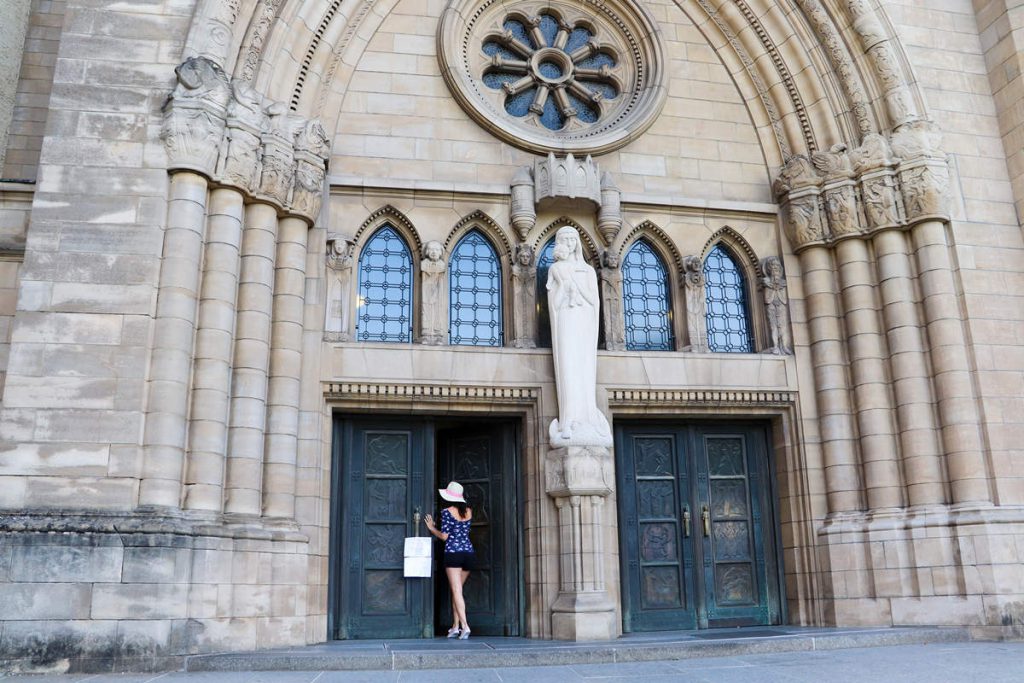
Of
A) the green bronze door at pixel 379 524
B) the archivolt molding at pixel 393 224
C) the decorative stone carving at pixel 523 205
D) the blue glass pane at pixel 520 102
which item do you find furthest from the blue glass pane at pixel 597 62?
the green bronze door at pixel 379 524

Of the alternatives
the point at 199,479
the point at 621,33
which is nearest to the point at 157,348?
the point at 199,479

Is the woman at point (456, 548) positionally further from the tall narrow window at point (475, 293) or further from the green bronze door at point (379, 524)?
the tall narrow window at point (475, 293)

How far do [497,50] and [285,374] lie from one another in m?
5.64

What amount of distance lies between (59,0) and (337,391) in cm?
683

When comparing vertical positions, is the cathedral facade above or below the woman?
above

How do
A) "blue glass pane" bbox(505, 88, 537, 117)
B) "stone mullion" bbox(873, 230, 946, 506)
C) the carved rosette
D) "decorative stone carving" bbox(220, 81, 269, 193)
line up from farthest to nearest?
"blue glass pane" bbox(505, 88, 537, 117) < the carved rosette < "stone mullion" bbox(873, 230, 946, 506) < "decorative stone carving" bbox(220, 81, 269, 193)

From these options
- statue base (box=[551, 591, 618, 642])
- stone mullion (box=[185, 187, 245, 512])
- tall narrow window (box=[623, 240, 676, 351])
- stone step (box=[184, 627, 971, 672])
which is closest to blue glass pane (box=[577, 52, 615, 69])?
tall narrow window (box=[623, 240, 676, 351])

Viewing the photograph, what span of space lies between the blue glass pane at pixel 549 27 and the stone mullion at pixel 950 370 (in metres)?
5.54

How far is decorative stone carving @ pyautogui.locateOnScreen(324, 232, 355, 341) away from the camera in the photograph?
10.7 m

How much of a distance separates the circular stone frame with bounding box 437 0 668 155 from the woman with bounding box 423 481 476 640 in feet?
15.5

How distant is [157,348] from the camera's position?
8.73 meters

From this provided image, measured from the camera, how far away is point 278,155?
10062mm

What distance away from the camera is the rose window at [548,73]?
12.4 m

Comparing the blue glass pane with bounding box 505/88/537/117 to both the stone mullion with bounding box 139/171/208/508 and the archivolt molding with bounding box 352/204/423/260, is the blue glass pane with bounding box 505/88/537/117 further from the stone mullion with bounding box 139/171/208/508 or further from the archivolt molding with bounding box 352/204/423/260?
the stone mullion with bounding box 139/171/208/508
